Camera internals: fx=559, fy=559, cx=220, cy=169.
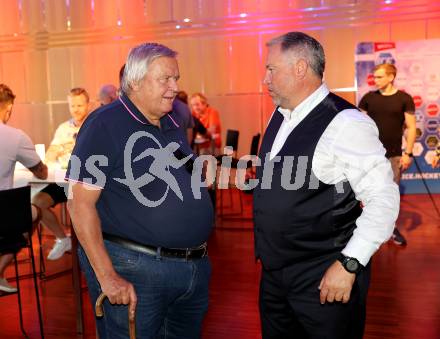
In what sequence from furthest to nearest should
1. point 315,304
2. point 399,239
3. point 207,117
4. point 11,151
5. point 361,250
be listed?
point 207,117
point 399,239
point 11,151
point 315,304
point 361,250

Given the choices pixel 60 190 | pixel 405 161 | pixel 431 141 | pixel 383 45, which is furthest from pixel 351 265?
pixel 431 141

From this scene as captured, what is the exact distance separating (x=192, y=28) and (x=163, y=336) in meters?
8.71

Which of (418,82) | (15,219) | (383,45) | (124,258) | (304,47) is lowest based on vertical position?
(15,219)

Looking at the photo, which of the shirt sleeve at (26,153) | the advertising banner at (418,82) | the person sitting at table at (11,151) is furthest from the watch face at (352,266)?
the advertising banner at (418,82)

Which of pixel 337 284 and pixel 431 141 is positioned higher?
pixel 337 284

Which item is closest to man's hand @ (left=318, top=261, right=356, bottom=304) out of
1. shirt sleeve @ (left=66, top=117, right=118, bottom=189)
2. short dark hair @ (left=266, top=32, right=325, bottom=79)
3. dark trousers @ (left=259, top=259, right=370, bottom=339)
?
dark trousers @ (left=259, top=259, right=370, bottom=339)

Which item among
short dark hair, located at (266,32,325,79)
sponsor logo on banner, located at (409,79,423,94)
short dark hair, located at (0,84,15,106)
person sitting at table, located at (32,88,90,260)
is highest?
short dark hair, located at (266,32,325,79)

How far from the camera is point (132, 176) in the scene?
2.03 metres

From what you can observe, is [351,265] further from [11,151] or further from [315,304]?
[11,151]

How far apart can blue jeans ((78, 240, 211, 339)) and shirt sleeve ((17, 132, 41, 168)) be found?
2088 millimetres

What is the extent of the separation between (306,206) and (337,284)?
1.01 ft

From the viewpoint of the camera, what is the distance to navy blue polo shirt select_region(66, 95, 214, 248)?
1.99 metres

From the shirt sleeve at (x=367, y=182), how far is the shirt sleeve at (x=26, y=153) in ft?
8.92

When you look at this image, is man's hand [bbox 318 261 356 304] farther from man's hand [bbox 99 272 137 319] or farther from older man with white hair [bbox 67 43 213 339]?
man's hand [bbox 99 272 137 319]
